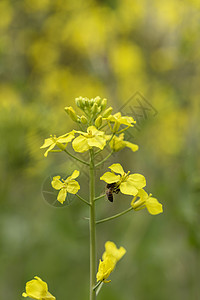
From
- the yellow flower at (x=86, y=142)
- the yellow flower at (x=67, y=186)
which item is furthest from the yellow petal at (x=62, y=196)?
the yellow flower at (x=86, y=142)

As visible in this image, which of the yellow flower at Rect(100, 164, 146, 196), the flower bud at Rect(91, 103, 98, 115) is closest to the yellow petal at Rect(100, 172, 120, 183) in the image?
the yellow flower at Rect(100, 164, 146, 196)

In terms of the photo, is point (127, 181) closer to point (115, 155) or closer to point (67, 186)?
point (67, 186)

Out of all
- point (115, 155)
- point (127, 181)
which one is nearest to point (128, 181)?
point (127, 181)

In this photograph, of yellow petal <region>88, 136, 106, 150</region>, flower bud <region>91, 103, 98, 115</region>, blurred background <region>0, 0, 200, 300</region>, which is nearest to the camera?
yellow petal <region>88, 136, 106, 150</region>

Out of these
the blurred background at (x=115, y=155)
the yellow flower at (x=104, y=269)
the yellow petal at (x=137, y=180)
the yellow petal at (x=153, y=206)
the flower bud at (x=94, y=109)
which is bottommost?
the yellow flower at (x=104, y=269)

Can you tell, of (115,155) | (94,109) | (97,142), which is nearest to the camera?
(97,142)

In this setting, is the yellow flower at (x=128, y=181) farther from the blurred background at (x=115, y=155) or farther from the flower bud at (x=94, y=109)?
the blurred background at (x=115, y=155)

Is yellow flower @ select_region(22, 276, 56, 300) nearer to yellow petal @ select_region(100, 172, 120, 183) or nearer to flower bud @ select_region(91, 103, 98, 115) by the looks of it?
yellow petal @ select_region(100, 172, 120, 183)
